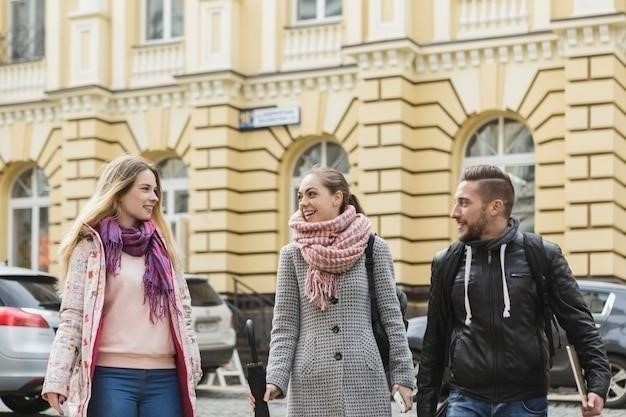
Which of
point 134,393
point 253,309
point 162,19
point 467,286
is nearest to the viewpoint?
point 467,286

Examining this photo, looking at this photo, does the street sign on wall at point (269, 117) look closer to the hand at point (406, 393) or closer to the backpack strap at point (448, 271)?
the hand at point (406, 393)

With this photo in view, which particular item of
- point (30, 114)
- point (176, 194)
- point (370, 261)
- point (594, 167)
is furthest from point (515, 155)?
point (370, 261)

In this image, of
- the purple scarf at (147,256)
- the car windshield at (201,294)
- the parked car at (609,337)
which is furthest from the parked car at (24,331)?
the purple scarf at (147,256)

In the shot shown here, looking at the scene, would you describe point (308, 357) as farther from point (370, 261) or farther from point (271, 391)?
point (370, 261)

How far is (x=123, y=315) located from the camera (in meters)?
6.25

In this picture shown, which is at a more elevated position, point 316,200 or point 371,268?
point 316,200

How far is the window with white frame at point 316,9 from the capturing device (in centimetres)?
2748

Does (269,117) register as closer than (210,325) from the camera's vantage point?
No

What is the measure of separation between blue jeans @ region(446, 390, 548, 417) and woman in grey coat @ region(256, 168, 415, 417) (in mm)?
370

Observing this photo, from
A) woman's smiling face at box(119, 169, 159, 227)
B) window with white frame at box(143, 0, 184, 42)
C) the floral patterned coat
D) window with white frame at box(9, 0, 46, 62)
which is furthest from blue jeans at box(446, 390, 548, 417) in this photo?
window with white frame at box(9, 0, 46, 62)

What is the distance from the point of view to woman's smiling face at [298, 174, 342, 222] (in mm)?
6457

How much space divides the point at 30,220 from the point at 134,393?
2570 centimetres

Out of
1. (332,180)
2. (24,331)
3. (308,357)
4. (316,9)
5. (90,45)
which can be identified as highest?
(316,9)

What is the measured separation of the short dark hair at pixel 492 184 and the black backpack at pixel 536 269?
176mm
